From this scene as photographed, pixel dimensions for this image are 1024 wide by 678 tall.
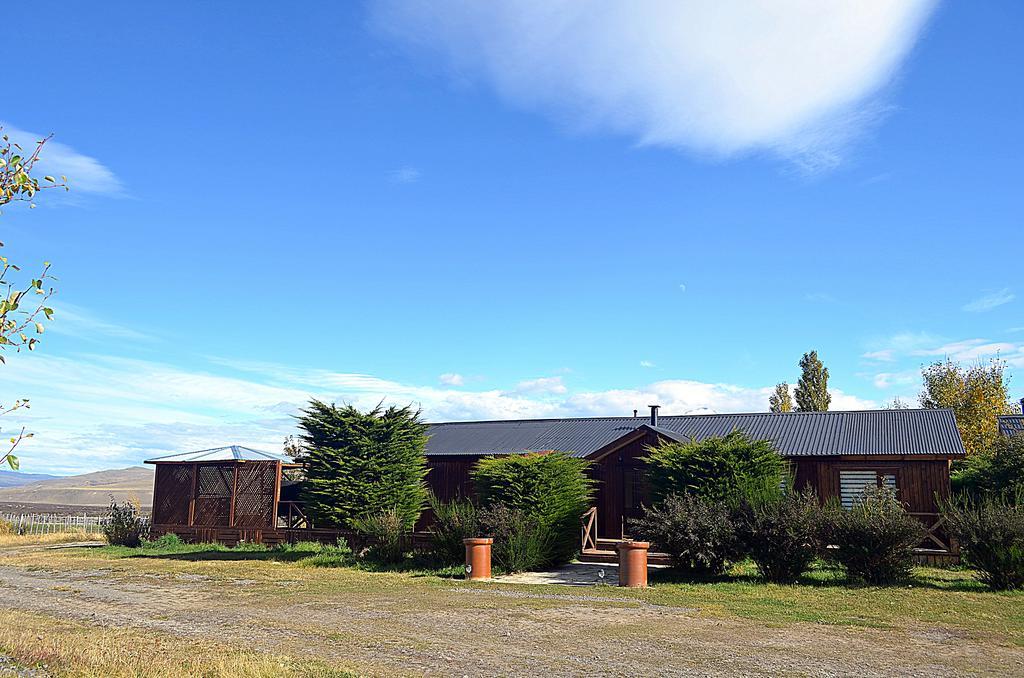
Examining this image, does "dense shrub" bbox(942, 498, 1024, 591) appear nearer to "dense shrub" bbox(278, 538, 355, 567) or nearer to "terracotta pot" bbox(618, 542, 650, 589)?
"terracotta pot" bbox(618, 542, 650, 589)

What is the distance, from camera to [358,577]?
17734 millimetres

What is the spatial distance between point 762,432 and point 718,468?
29.3ft

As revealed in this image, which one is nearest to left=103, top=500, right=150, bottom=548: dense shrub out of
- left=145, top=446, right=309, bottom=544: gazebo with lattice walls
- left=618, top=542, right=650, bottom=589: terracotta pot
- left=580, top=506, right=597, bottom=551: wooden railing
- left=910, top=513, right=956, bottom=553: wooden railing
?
left=145, top=446, right=309, bottom=544: gazebo with lattice walls

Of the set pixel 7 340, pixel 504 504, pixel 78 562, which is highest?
pixel 7 340

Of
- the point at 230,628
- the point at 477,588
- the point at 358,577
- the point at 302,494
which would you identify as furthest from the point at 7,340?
the point at 302,494

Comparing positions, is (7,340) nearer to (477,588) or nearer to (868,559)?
(477,588)

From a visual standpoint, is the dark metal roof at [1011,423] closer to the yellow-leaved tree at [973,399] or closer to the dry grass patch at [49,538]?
the yellow-leaved tree at [973,399]

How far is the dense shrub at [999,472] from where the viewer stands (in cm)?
1980

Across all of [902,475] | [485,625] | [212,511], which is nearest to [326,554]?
[212,511]

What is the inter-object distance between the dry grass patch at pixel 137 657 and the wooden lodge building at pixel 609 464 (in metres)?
13.0

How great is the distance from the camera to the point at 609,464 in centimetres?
2450

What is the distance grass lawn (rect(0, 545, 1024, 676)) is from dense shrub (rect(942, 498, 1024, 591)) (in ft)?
1.61

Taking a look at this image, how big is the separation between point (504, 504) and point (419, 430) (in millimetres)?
4514

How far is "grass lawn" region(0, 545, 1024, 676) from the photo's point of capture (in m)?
8.75
